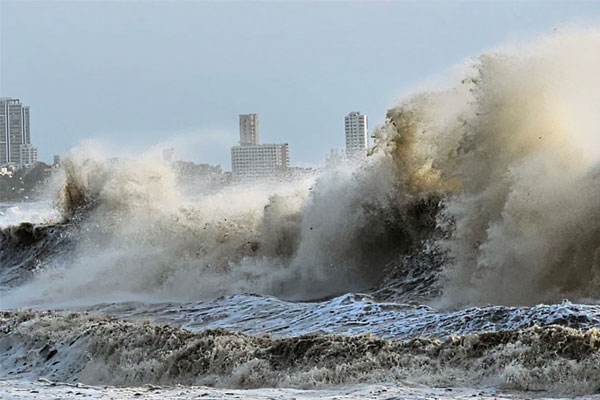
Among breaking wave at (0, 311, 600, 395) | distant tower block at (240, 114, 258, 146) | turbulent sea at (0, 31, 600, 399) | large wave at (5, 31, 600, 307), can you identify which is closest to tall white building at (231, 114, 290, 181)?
distant tower block at (240, 114, 258, 146)

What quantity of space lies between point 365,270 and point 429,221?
1490mm

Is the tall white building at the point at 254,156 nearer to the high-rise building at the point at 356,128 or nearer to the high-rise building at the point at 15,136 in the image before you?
the high-rise building at the point at 356,128

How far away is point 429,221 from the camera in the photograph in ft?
54.6

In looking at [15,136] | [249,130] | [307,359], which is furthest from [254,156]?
[15,136]

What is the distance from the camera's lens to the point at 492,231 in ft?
43.9

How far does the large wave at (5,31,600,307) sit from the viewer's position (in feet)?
42.4

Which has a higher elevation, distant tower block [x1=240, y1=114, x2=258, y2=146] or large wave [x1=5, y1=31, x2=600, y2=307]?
distant tower block [x1=240, y1=114, x2=258, y2=146]

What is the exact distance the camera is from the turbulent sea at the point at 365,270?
334 inches

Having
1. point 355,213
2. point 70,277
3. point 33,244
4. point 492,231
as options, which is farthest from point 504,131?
point 33,244

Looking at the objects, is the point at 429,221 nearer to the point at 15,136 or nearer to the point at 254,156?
the point at 254,156

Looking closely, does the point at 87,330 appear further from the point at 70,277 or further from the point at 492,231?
the point at 70,277

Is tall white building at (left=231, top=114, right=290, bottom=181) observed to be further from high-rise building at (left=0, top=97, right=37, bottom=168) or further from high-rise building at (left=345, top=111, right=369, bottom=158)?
high-rise building at (left=0, top=97, right=37, bottom=168)

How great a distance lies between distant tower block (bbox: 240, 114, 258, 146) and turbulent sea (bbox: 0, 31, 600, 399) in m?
21.8

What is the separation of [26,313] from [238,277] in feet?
15.8
